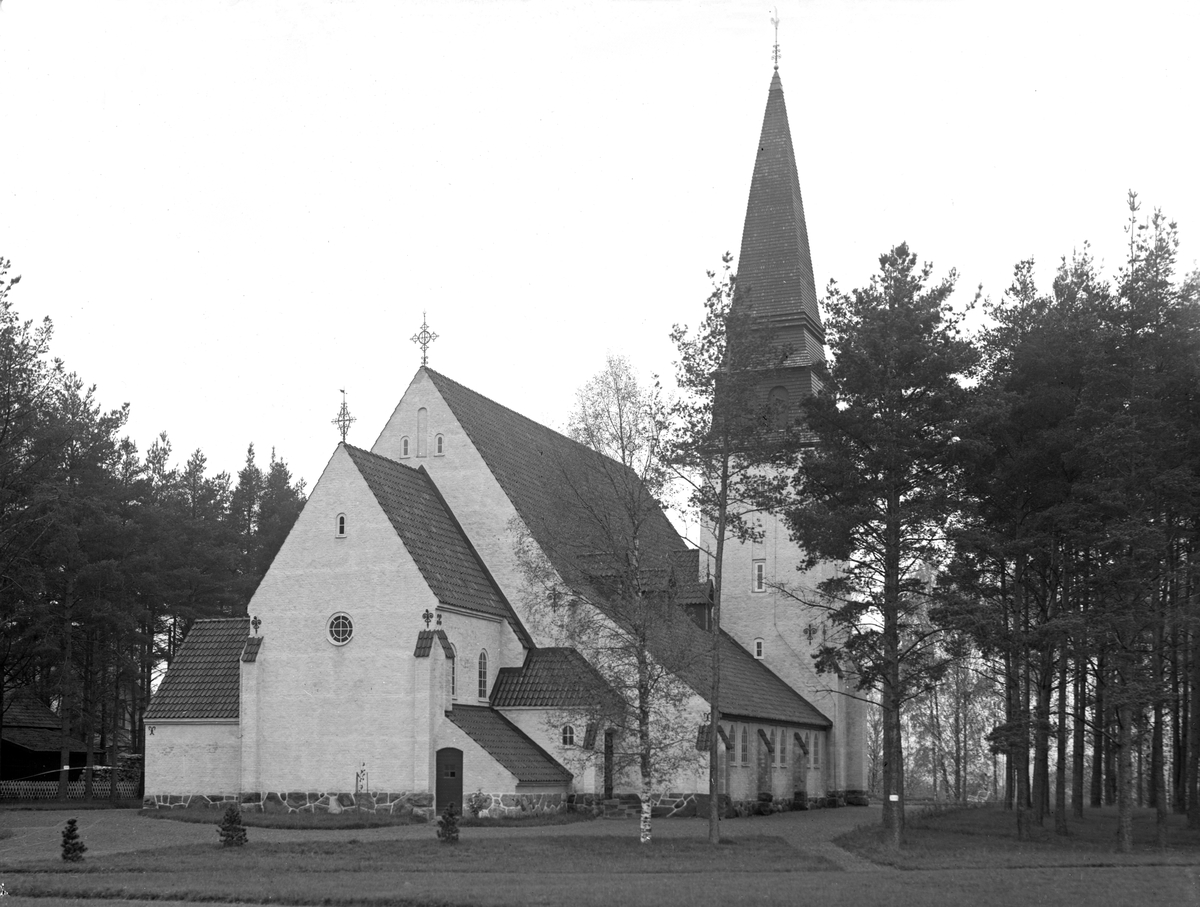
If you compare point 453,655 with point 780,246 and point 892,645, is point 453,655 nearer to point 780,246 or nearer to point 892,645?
point 892,645

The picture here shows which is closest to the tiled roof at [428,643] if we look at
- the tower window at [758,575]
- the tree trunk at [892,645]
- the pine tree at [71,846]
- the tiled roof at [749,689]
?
the tiled roof at [749,689]

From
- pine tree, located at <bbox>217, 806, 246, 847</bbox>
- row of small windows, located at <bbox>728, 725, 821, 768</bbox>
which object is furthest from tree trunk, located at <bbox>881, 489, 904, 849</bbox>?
pine tree, located at <bbox>217, 806, 246, 847</bbox>

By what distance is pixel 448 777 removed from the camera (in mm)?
35625

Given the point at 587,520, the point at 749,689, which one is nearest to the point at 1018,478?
the point at 587,520

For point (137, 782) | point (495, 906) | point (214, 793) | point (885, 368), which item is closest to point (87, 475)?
point (137, 782)

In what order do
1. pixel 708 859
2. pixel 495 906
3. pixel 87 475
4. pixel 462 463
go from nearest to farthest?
pixel 495 906, pixel 708 859, pixel 462 463, pixel 87 475

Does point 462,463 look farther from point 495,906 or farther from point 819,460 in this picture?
point 495,906

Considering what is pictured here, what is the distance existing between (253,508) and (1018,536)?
168 feet

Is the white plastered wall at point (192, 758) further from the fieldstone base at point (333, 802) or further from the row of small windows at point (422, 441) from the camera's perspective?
the row of small windows at point (422, 441)

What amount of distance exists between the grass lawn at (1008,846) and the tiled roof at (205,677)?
19.9 meters

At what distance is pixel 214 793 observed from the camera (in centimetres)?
3862

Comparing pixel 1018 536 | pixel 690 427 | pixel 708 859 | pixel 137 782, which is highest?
pixel 690 427

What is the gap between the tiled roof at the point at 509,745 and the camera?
35.7 metres

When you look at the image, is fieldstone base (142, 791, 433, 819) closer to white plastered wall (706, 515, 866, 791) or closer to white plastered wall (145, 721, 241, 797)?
white plastered wall (145, 721, 241, 797)
